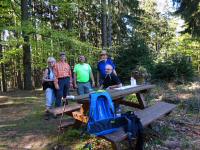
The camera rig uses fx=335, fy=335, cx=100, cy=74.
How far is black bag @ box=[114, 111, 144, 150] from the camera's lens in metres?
6.05

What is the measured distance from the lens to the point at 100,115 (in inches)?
246

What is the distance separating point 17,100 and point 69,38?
4.71 m

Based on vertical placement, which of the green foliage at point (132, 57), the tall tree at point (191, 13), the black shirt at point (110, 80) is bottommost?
the black shirt at point (110, 80)

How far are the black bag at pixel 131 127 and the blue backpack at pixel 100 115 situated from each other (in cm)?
17

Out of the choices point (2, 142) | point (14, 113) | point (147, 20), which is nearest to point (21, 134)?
point (2, 142)

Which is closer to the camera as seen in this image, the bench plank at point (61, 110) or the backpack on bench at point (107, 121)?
the backpack on bench at point (107, 121)

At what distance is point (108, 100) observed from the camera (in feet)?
21.4

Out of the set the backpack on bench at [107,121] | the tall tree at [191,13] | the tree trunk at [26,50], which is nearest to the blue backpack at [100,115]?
the backpack on bench at [107,121]

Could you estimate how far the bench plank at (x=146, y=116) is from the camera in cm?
568

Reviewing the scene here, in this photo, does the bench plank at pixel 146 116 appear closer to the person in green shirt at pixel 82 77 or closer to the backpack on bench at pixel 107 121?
the backpack on bench at pixel 107 121

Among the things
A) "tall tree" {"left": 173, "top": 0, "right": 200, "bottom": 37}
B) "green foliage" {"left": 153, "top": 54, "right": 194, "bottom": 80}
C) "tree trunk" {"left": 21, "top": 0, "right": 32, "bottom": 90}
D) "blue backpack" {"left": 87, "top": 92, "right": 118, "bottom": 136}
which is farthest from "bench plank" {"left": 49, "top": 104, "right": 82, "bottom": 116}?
"tall tree" {"left": 173, "top": 0, "right": 200, "bottom": 37}

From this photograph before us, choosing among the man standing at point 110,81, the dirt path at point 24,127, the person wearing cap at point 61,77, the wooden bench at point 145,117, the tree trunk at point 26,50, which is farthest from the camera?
the tree trunk at point 26,50

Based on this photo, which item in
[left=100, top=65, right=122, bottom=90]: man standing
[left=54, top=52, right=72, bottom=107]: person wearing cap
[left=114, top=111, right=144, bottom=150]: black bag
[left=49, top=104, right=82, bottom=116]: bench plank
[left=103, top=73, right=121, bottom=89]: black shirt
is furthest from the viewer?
[left=54, top=52, right=72, bottom=107]: person wearing cap

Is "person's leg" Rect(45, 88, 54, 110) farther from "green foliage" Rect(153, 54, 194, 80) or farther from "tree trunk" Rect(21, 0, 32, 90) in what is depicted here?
"tree trunk" Rect(21, 0, 32, 90)
